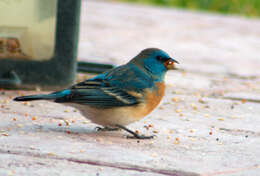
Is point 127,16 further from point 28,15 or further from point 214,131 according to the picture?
point 214,131

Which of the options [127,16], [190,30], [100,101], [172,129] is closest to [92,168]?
[100,101]

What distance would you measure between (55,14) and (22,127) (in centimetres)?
158

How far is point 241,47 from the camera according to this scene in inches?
352

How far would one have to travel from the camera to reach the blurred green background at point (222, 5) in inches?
530

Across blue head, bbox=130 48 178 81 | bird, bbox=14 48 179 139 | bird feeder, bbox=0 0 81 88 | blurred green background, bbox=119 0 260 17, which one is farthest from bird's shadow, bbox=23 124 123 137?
blurred green background, bbox=119 0 260 17

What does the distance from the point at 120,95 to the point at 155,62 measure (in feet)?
1.34

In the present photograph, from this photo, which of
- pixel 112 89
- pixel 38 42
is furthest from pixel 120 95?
pixel 38 42

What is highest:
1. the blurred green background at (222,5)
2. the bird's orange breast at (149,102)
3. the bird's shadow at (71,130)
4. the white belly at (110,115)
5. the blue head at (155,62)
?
the blue head at (155,62)

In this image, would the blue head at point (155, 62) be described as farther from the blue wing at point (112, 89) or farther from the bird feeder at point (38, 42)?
the bird feeder at point (38, 42)

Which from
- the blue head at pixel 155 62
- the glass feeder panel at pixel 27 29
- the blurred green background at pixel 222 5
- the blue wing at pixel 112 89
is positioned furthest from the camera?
the blurred green background at pixel 222 5

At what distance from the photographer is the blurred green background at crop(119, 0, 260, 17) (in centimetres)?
1347

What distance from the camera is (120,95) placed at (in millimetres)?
3914

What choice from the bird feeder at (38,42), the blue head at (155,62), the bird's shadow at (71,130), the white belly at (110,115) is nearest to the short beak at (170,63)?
the blue head at (155,62)

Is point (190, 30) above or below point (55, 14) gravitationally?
below
